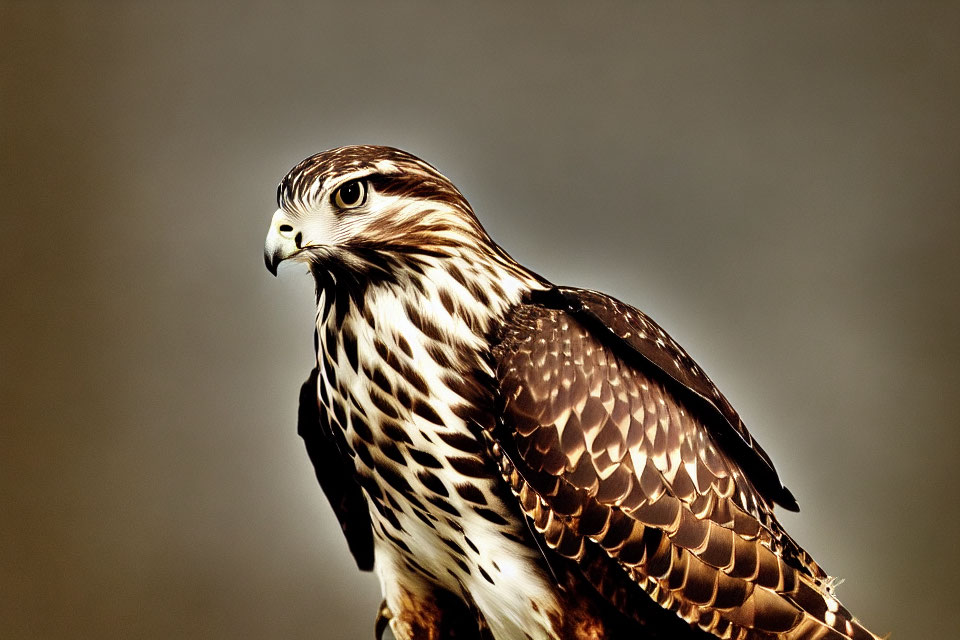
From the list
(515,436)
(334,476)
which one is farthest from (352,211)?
(334,476)

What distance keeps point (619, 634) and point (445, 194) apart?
523 millimetres

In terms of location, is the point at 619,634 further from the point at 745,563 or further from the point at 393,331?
the point at 393,331

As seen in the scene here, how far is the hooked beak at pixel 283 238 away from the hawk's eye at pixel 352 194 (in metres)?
0.06

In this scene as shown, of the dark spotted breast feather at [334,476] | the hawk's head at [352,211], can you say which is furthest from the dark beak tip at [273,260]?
the dark spotted breast feather at [334,476]

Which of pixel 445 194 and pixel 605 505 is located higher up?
pixel 445 194

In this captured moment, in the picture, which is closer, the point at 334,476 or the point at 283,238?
the point at 283,238

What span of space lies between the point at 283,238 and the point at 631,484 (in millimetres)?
448

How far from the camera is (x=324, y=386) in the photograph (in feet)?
3.40

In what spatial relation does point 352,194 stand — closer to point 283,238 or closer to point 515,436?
point 283,238

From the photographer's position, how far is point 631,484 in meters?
0.95

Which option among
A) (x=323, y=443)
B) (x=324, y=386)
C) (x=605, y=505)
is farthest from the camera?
(x=323, y=443)

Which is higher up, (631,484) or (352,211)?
(352,211)

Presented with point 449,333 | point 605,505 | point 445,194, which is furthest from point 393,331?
point 605,505

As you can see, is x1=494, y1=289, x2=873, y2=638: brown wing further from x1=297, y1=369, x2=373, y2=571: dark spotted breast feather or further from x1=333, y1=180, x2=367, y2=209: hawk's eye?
x1=297, y1=369, x2=373, y2=571: dark spotted breast feather
